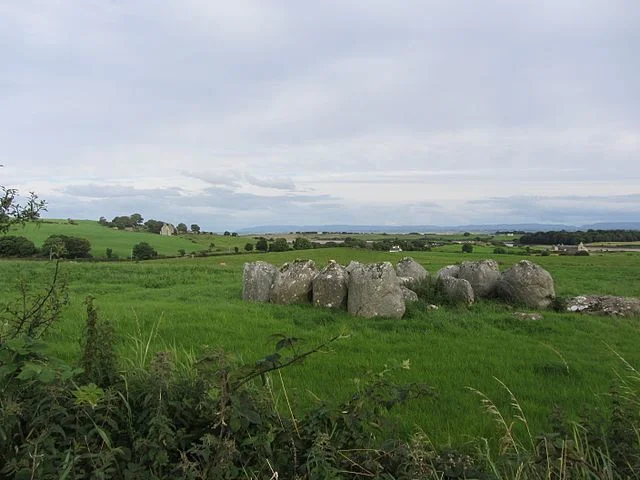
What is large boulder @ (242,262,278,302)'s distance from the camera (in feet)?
52.4

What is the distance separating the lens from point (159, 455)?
327cm

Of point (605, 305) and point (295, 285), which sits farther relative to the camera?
point (605, 305)

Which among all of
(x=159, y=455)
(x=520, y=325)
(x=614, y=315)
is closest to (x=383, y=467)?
(x=159, y=455)

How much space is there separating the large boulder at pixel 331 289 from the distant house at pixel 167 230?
75297 mm

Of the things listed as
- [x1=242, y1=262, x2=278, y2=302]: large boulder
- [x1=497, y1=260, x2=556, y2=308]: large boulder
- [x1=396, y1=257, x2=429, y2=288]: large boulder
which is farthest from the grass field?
[x1=396, y1=257, x2=429, y2=288]: large boulder

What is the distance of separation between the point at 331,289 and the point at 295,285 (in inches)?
54.4

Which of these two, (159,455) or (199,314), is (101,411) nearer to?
(159,455)

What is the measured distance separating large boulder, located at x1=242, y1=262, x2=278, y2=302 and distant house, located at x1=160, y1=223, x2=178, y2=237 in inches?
2866

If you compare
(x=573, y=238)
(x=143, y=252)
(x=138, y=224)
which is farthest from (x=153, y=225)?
(x=573, y=238)

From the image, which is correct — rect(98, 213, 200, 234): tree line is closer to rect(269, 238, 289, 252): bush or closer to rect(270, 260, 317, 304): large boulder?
rect(269, 238, 289, 252): bush

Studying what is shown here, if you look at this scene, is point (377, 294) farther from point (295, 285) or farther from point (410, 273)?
point (410, 273)

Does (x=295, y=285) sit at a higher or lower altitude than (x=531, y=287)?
higher

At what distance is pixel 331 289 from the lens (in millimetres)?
14547

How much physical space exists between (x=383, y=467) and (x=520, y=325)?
34.4 ft
